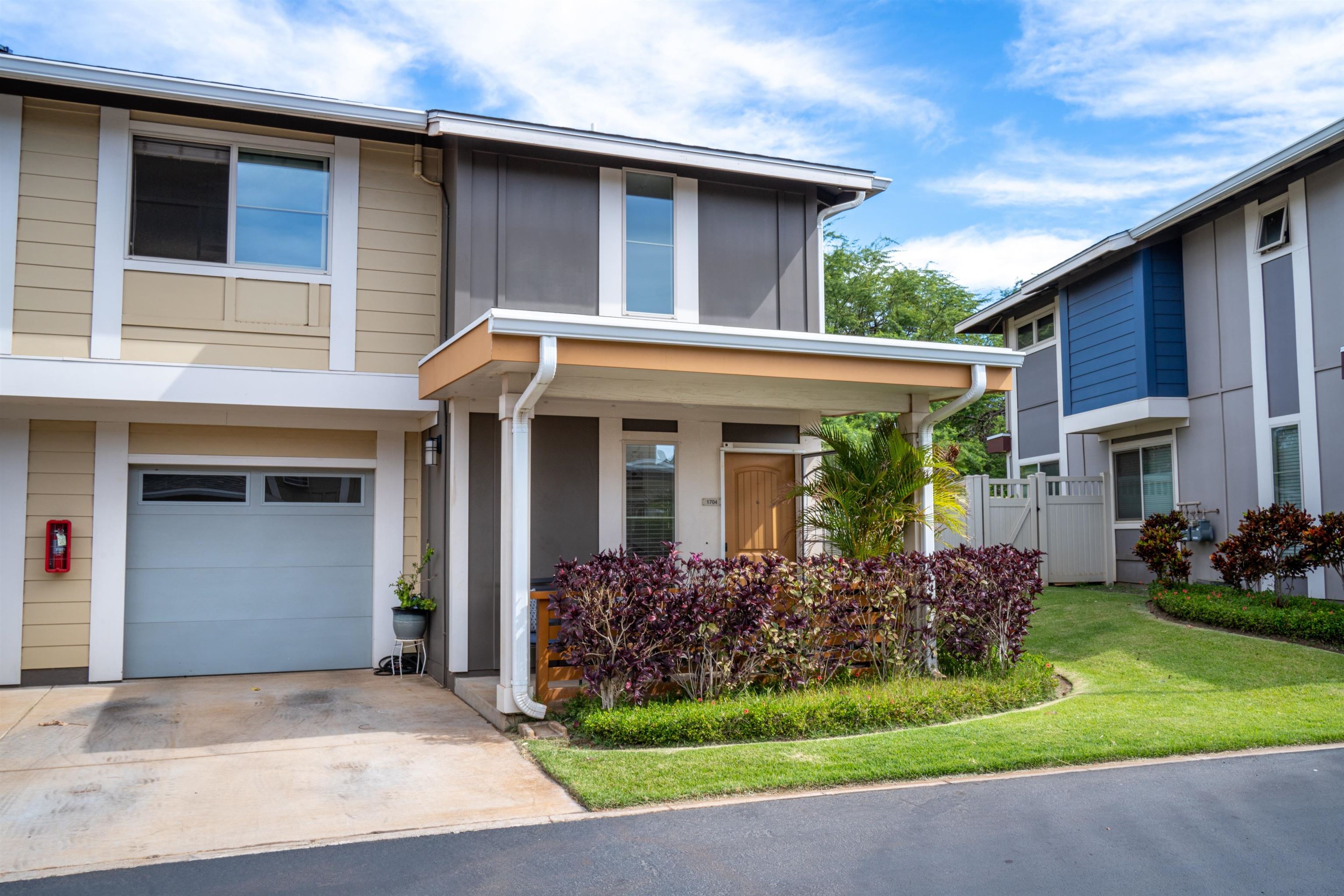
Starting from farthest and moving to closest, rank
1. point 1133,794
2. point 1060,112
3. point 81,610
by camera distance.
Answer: point 1060,112 → point 81,610 → point 1133,794

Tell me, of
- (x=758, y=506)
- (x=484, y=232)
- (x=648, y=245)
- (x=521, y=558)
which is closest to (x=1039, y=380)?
(x=758, y=506)

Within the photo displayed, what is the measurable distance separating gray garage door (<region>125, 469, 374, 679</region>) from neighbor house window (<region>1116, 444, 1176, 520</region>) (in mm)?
11380

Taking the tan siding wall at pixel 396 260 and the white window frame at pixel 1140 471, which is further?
the white window frame at pixel 1140 471

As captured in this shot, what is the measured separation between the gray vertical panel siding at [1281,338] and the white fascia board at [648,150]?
5385mm

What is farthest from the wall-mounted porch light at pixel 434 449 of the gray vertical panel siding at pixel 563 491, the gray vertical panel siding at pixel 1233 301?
the gray vertical panel siding at pixel 1233 301

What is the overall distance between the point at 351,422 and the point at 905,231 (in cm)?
2656

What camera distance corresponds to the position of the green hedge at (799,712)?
22.0 feet

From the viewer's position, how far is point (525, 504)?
7.32 m

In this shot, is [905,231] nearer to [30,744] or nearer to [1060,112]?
[1060,112]

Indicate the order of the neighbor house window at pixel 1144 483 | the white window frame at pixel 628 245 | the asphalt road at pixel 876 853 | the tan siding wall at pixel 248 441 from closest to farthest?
the asphalt road at pixel 876 853, the tan siding wall at pixel 248 441, the white window frame at pixel 628 245, the neighbor house window at pixel 1144 483

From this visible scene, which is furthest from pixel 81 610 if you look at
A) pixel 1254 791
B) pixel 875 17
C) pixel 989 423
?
pixel 989 423

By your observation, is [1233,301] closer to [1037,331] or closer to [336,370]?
[1037,331]

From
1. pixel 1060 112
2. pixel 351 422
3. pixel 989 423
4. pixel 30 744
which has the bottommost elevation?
pixel 30 744

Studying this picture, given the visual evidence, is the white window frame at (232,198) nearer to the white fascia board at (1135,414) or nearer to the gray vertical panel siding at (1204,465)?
the white fascia board at (1135,414)
